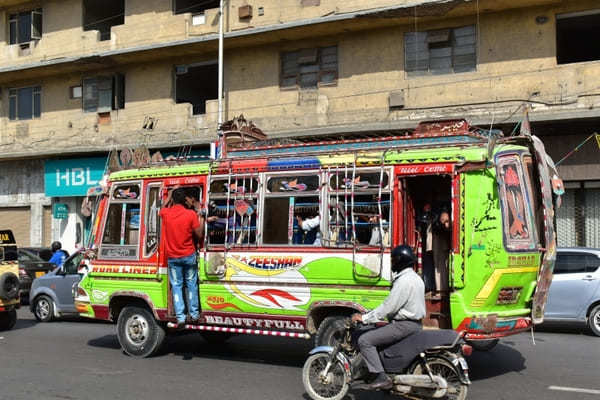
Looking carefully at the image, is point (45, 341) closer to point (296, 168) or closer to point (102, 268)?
point (102, 268)

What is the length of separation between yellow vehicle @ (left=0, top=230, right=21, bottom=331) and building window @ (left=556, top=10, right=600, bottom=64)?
1377 cm

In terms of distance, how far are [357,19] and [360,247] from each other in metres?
11.5

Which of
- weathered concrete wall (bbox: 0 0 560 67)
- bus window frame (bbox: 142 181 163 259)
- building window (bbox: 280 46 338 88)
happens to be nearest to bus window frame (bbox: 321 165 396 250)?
bus window frame (bbox: 142 181 163 259)

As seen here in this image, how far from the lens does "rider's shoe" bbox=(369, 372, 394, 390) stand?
6.22 metres

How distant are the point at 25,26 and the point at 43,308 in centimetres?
1512

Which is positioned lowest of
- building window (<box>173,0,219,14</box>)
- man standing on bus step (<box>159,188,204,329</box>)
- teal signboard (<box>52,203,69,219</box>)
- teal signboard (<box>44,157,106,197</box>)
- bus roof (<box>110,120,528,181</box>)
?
man standing on bus step (<box>159,188,204,329</box>)

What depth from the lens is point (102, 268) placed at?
973cm

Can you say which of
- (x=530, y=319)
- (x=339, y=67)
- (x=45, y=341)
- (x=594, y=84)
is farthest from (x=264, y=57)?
(x=530, y=319)

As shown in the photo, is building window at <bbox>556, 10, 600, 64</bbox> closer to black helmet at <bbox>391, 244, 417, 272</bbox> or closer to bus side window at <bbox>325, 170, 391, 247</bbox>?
bus side window at <bbox>325, 170, 391, 247</bbox>

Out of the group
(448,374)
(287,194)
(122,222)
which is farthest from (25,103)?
(448,374)

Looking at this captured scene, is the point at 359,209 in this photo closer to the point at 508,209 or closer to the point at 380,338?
the point at 508,209

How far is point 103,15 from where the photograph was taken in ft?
81.3

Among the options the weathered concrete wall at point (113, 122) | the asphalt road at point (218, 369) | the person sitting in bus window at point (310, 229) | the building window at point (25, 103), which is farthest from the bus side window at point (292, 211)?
the building window at point (25, 103)

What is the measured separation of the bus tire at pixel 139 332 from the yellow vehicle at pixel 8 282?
10.8 feet
